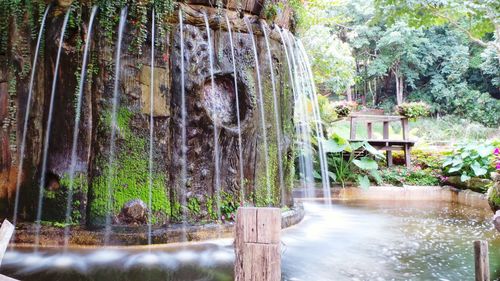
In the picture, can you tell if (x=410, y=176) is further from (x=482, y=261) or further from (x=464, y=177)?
(x=482, y=261)

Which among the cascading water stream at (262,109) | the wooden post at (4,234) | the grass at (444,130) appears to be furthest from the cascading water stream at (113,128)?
the grass at (444,130)

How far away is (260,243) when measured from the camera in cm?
213

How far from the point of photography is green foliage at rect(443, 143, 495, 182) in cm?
988

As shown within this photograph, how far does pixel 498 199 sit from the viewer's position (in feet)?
20.2

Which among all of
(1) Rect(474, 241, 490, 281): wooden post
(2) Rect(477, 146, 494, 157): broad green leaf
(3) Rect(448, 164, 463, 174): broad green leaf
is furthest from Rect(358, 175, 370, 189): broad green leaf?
(1) Rect(474, 241, 490, 281): wooden post

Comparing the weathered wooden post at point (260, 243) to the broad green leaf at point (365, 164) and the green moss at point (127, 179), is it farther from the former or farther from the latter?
the broad green leaf at point (365, 164)

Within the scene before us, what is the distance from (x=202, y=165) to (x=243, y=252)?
3437 mm

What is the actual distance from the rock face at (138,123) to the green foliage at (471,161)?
687 centimetres

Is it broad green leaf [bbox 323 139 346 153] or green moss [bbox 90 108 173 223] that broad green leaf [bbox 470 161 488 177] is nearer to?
broad green leaf [bbox 323 139 346 153]

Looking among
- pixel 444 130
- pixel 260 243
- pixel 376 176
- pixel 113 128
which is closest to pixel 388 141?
pixel 376 176

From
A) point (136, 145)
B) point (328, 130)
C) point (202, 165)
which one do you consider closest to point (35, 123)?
point (136, 145)

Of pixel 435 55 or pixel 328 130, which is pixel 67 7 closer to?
pixel 328 130

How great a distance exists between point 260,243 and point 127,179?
11.2ft

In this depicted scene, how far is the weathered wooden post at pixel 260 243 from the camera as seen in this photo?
2121 millimetres
